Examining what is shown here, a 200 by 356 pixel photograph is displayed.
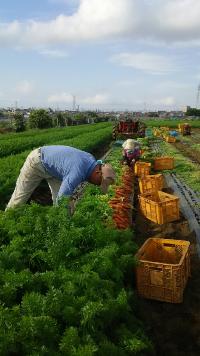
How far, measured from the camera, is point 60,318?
3.92m

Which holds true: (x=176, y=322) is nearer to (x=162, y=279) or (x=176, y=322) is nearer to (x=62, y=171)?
(x=162, y=279)

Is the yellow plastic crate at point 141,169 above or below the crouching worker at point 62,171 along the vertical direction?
below

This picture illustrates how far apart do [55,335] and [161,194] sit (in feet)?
22.8

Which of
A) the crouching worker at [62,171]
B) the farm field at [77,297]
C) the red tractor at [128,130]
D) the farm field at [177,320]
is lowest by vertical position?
the red tractor at [128,130]

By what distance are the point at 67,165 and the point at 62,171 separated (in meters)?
0.21

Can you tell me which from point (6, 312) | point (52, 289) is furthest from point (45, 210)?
point (6, 312)

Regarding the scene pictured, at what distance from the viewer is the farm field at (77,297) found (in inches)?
141

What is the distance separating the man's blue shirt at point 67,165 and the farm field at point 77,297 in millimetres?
487

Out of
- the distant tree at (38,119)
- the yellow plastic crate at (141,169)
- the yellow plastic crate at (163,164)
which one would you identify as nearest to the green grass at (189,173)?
the yellow plastic crate at (163,164)

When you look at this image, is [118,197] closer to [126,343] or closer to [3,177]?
[3,177]

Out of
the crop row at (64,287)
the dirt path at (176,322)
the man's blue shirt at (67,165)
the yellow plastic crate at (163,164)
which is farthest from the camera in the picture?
the yellow plastic crate at (163,164)

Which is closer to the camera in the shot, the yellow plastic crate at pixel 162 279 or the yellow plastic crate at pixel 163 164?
the yellow plastic crate at pixel 162 279

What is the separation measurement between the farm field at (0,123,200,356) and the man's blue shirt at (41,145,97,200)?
487mm

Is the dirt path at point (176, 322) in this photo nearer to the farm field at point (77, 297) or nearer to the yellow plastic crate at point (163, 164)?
→ the farm field at point (77, 297)
